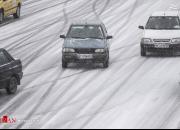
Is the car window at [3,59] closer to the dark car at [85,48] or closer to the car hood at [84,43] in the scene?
the dark car at [85,48]

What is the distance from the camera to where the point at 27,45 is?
2891cm

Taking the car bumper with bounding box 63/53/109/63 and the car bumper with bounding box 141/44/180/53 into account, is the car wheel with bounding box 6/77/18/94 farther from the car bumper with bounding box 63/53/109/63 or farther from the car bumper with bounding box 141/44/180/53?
the car bumper with bounding box 141/44/180/53

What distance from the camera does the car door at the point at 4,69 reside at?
1919 cm

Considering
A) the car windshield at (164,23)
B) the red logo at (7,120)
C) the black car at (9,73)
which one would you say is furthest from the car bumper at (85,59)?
the red logo at (7,120)

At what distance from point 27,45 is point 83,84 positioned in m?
8.58

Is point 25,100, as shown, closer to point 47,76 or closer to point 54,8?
point 47,76

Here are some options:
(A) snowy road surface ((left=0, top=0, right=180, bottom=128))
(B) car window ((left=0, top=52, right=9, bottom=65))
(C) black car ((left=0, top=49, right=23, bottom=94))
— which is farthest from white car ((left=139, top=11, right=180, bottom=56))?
(B) car window ((left=0, top=52, right=9, bottom=65))

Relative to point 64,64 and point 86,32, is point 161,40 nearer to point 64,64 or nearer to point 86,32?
point 86,32

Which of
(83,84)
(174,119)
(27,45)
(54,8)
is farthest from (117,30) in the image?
(174,119)

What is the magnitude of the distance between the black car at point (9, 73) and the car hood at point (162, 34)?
749 cm

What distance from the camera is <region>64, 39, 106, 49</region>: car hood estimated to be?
23.5 metres

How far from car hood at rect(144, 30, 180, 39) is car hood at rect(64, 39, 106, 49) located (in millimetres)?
2824

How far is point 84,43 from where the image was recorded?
2364cm

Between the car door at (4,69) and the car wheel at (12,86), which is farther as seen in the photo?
the car wheel at (12,86)
